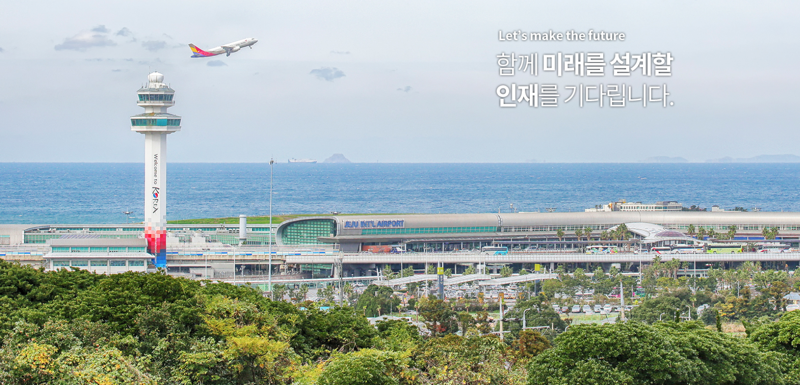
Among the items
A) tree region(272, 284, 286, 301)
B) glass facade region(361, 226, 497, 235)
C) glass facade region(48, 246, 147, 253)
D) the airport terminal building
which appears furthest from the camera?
glass facade region(361, 226, 497, 235)

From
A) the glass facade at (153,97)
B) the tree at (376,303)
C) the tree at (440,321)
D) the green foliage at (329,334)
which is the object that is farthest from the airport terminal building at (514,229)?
the green foliage at (329,334)

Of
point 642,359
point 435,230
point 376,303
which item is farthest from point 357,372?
point 435,230

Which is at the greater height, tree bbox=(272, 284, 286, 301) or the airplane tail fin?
the airplane tail fin

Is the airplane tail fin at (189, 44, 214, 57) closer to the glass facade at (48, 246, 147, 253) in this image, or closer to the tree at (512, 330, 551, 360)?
the glass facade at (48, 246, 147, 253)

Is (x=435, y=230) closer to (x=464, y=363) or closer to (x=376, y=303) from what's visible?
(x=376, y=303)

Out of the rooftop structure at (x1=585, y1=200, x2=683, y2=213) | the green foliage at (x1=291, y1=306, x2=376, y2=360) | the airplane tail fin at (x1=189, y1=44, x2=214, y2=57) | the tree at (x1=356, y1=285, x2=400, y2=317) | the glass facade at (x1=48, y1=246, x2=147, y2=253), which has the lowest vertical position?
the tree at (x1=356, y1=285, x2=400, y2=317)

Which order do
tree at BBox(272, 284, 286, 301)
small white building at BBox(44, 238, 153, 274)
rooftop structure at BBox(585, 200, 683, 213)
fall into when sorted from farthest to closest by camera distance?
rooftop structure at BBox(585, 200, 683, 213)
small white building at BBox(44, 238, 153, 274)
tree at BBox(272, 284, 286, 301)

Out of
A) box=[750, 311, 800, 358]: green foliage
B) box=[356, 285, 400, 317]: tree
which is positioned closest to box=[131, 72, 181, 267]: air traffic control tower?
box=[356, 285, 400, 317]: tree
